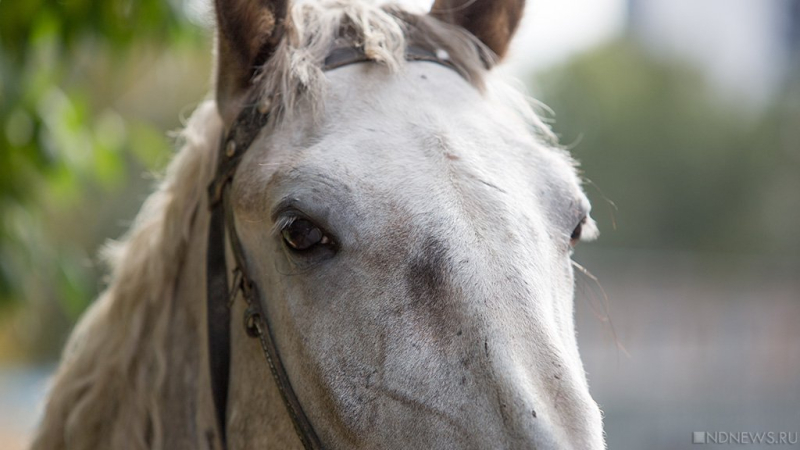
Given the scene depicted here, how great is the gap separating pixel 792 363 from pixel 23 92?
11071 millimetres

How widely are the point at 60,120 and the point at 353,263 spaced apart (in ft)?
7.96

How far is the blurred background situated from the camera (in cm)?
332

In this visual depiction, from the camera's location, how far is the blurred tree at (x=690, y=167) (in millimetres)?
26266

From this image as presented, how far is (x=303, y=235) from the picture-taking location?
1678 millimetres

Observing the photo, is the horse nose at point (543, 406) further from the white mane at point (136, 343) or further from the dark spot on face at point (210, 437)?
the white mane at point (136, 343)

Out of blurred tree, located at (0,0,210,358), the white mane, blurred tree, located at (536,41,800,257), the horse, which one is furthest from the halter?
blurred tree, located at (536,41,800,257)

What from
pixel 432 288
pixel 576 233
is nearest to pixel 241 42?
pixel 432 288

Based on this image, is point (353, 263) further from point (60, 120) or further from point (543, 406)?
point (60, 120)

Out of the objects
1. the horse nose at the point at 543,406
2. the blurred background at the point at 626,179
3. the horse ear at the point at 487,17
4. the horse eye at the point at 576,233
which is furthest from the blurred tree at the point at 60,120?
the horse nose at the point at 543,406

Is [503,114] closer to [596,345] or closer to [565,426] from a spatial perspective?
[565,426]

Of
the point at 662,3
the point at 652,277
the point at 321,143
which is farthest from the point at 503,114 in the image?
the point at 662,3

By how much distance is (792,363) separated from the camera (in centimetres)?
1096

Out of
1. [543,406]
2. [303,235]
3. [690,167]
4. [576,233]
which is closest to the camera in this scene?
[543,406]

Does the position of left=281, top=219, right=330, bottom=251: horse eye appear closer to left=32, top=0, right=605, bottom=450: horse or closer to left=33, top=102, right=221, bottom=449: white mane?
left=32, top=0, right=605, bottom=450: horse
